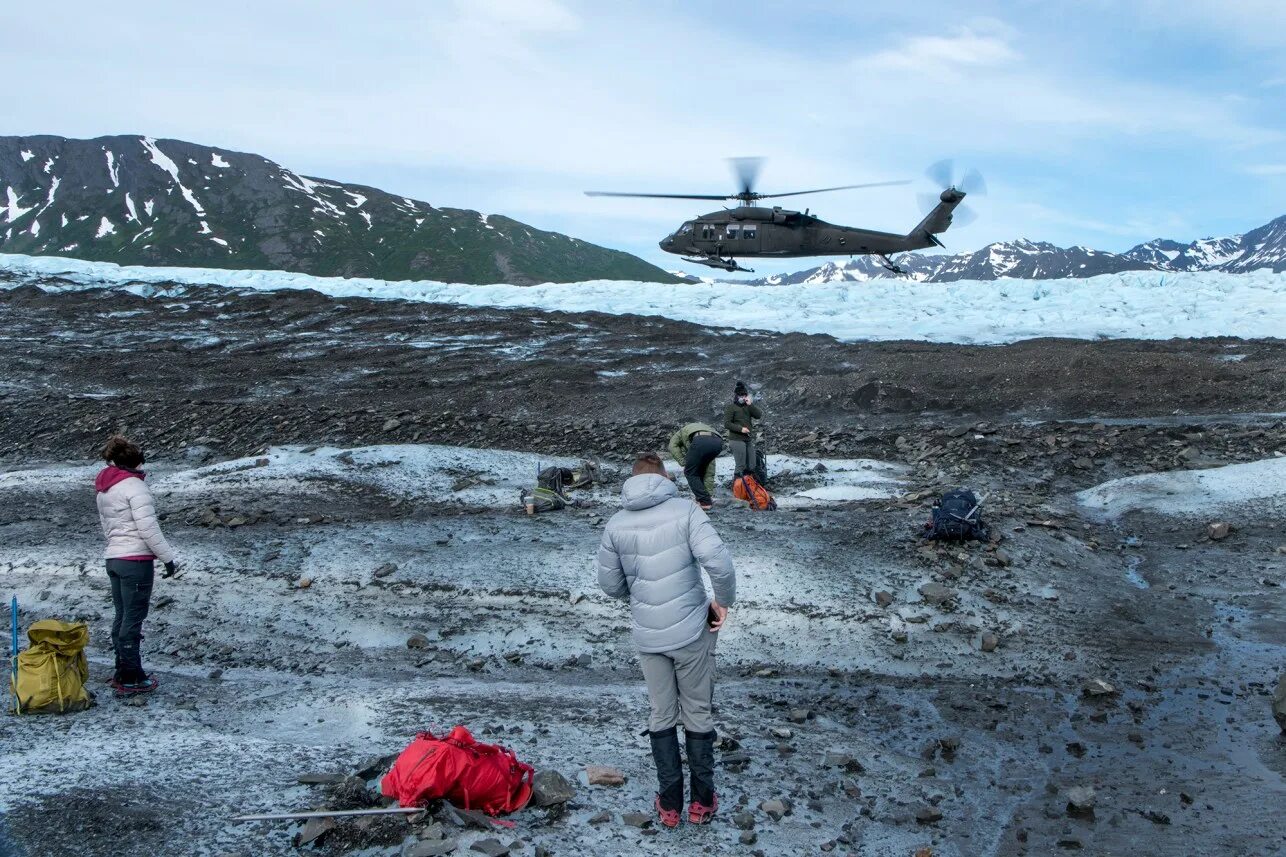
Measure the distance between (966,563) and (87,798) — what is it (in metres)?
8.54

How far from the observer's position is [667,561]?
201 inches

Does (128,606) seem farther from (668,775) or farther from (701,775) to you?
(701,775)

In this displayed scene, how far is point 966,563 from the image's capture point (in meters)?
10.4

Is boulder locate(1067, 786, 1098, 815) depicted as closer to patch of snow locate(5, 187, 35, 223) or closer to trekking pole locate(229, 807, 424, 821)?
trekking pole locate(229, 807, 424, 821)

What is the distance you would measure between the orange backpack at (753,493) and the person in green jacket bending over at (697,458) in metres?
0.48

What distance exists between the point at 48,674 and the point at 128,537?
1097mm

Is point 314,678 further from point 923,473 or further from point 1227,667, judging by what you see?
point 923,473

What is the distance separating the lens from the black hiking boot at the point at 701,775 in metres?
5.32

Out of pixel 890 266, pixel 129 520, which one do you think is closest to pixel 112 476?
pixel 129 520

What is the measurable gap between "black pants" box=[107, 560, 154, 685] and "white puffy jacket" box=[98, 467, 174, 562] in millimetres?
118

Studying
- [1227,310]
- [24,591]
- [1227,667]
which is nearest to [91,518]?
[24,591]

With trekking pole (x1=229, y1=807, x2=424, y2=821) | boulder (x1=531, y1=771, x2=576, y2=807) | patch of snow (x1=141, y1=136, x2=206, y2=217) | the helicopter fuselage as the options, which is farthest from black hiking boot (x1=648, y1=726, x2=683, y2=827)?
patch of snow (x1=141, y1=136, x2=206, y2=217)

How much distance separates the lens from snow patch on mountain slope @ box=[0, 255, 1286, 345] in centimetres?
3119

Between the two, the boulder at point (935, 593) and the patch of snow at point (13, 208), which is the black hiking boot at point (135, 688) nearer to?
the boulder at point (935, 593)
